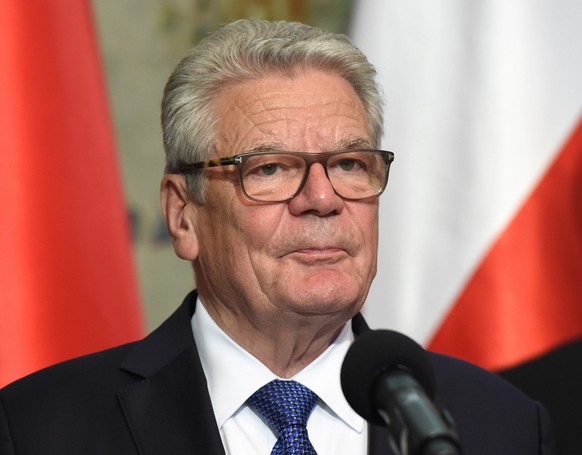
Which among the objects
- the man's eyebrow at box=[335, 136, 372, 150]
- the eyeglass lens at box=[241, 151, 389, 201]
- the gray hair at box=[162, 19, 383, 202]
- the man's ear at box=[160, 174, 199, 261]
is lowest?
the man's ear at box=[160, 174, 199, 261]

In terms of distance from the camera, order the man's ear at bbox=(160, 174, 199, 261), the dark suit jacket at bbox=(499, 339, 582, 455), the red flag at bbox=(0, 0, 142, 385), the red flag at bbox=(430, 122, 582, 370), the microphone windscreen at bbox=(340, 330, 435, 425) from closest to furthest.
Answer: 1. the microphone windscreen at bbox=(340, 330, 435, 425)
2. the man's ear at bbox=(160, 174, 199, 261)
3. the red flag at bbox=(0, 0, 142, 385)
4. the red flag at bbox=(430, 122, 582, 370)
5. the dark suit jacket at bbox=(499, 339, 582, 455)

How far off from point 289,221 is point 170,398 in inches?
18.3

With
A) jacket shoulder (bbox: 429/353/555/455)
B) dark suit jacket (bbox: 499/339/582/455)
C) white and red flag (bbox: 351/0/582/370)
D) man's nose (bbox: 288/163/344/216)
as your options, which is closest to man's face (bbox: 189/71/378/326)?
man's nose (bbox: 288/163/344/216)

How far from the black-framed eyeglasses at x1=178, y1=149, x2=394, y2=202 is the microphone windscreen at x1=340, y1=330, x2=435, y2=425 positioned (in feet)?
2.46

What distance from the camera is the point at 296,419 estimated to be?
2.26 metres

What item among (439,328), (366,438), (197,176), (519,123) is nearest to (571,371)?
(439,328)

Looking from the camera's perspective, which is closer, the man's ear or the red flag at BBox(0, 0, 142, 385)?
the man's ear

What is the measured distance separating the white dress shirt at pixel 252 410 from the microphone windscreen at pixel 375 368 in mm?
761

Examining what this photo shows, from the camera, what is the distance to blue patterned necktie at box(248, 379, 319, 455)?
2.22 metres

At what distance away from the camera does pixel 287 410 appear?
7.46 feet

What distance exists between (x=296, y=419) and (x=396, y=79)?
5.08ft

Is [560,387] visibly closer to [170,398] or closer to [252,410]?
[252,410]

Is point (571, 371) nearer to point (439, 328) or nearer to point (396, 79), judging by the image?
point (439, 328)

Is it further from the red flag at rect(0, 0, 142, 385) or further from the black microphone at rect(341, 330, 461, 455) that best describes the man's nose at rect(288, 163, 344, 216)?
the red flag at rect(0, 0, 142, 385)
